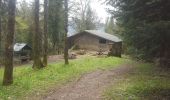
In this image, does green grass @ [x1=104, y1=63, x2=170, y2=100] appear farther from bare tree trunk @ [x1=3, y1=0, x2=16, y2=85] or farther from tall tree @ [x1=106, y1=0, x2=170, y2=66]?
bare tree trunk @ [x1=3, y1=0, x2=16, y2=85]

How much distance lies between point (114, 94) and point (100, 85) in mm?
2616

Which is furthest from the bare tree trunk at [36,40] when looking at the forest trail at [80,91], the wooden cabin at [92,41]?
the wooden cabin at [92,41]

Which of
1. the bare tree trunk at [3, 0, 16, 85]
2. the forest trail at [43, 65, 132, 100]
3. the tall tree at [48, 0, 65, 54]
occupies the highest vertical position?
the tall tree at [48, 0, 65, 54]

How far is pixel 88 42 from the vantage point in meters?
53.2

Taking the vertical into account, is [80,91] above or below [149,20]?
below

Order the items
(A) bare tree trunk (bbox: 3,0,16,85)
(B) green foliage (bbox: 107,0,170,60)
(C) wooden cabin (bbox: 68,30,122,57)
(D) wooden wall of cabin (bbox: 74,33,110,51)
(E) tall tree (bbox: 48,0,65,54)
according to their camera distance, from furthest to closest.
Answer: (E) tall tree (bbox: 48,0,65,54) → (D) wooden wall of cabin (bbox: 74,33,110,51) → (C) wooden cabin (bbox: 68,30,122,57) → (A) bare tree trunk (bbox: 3,0,16,85) → (B) green foliage (bbox: 107,0,170,60)

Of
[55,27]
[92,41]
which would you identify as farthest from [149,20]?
[55,27]

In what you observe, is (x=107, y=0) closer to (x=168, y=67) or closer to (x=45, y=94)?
(x=168, y=67)

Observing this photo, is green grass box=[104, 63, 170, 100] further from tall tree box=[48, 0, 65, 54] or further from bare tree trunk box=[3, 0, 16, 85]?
tall tree box=[48, 0, 65, 54]

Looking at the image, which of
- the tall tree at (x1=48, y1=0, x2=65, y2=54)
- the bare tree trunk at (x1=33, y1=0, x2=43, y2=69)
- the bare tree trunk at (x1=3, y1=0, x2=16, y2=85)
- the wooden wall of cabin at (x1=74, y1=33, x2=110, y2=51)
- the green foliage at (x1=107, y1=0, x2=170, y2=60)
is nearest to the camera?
the green foliage at (x1=107, y1=0, x2=170, y2=60)

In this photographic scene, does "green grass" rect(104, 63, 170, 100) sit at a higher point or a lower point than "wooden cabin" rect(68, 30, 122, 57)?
lower

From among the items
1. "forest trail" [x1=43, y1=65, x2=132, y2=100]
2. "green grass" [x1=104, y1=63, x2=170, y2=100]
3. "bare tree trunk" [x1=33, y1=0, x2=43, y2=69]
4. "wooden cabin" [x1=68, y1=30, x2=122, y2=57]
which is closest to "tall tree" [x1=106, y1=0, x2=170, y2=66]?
"green grass" [x1=104, y1=63, x2=170, y2=100]

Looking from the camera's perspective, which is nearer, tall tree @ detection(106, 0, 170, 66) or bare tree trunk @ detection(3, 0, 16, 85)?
tall tree @ detection(106, 0, 170, 66)

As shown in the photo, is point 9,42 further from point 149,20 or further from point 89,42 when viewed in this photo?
point 89,42
